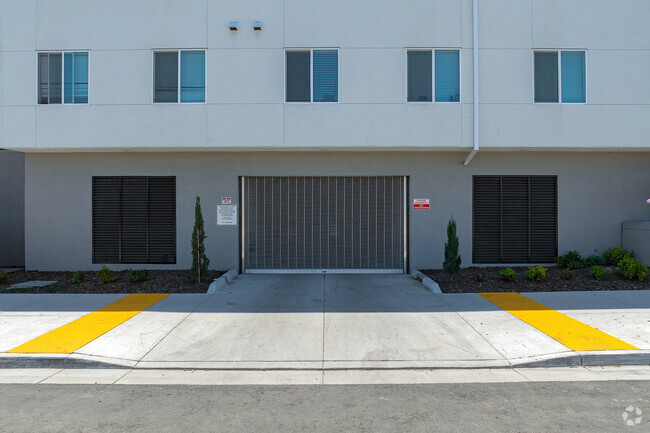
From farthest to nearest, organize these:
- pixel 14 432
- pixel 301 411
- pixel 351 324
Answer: pixel 351 324 < pixel 301 411 < pixel 14 432

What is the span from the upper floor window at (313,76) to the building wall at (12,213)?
32.6ft

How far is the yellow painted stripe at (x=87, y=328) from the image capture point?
6.75 meters

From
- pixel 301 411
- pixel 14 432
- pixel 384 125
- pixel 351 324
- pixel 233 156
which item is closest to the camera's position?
pixel 14 432

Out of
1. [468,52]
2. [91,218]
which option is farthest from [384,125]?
[91,218]

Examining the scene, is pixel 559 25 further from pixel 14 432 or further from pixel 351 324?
pixel 14 432

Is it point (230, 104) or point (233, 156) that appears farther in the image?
point (233, 156)

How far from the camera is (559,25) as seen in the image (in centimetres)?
1152

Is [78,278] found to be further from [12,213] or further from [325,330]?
[325,330]

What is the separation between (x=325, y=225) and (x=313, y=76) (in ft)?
13.3

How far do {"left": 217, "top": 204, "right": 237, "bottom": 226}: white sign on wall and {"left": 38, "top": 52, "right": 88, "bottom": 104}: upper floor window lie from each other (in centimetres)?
434

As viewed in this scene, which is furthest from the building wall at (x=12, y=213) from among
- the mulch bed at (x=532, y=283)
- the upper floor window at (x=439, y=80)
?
the mulch bed at (x=532, y=283)

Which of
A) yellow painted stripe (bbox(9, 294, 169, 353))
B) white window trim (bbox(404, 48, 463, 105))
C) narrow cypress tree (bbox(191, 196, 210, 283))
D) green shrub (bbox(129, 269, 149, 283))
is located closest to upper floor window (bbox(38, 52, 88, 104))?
narrow cypress tree (bbox(191, 196, 210, 283))

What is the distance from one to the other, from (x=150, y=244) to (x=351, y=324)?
7.51 m

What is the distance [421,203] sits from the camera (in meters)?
13.0
